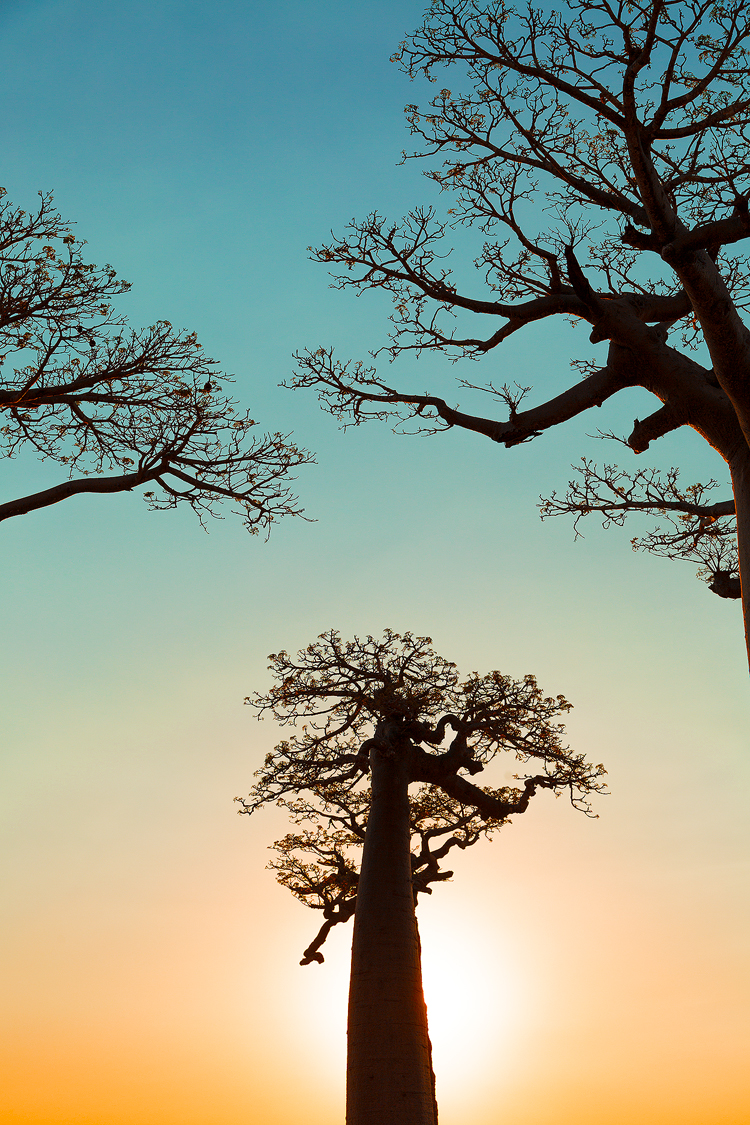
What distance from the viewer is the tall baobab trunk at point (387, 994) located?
838 cm

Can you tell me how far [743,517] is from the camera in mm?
5176

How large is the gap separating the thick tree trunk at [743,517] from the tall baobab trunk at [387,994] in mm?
5953

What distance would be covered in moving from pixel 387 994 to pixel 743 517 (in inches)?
247

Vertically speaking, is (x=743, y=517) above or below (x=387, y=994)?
above

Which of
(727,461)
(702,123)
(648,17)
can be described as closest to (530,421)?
(727,461)

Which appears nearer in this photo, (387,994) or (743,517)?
(743,517)

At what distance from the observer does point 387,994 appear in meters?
8.88

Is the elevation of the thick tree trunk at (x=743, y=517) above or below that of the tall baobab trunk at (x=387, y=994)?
above

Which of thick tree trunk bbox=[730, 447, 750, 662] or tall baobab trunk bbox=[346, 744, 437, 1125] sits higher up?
thick tree trunk bbox=[730, 447, 750, 662]

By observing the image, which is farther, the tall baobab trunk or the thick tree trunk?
the tall baobab trunk

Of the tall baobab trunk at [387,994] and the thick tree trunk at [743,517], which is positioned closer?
the thick tree trunk at [743,517]

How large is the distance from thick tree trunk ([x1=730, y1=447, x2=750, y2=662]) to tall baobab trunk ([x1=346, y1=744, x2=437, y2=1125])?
234 inches

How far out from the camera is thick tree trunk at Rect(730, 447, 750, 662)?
4852mm

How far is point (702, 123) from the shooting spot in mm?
5484
